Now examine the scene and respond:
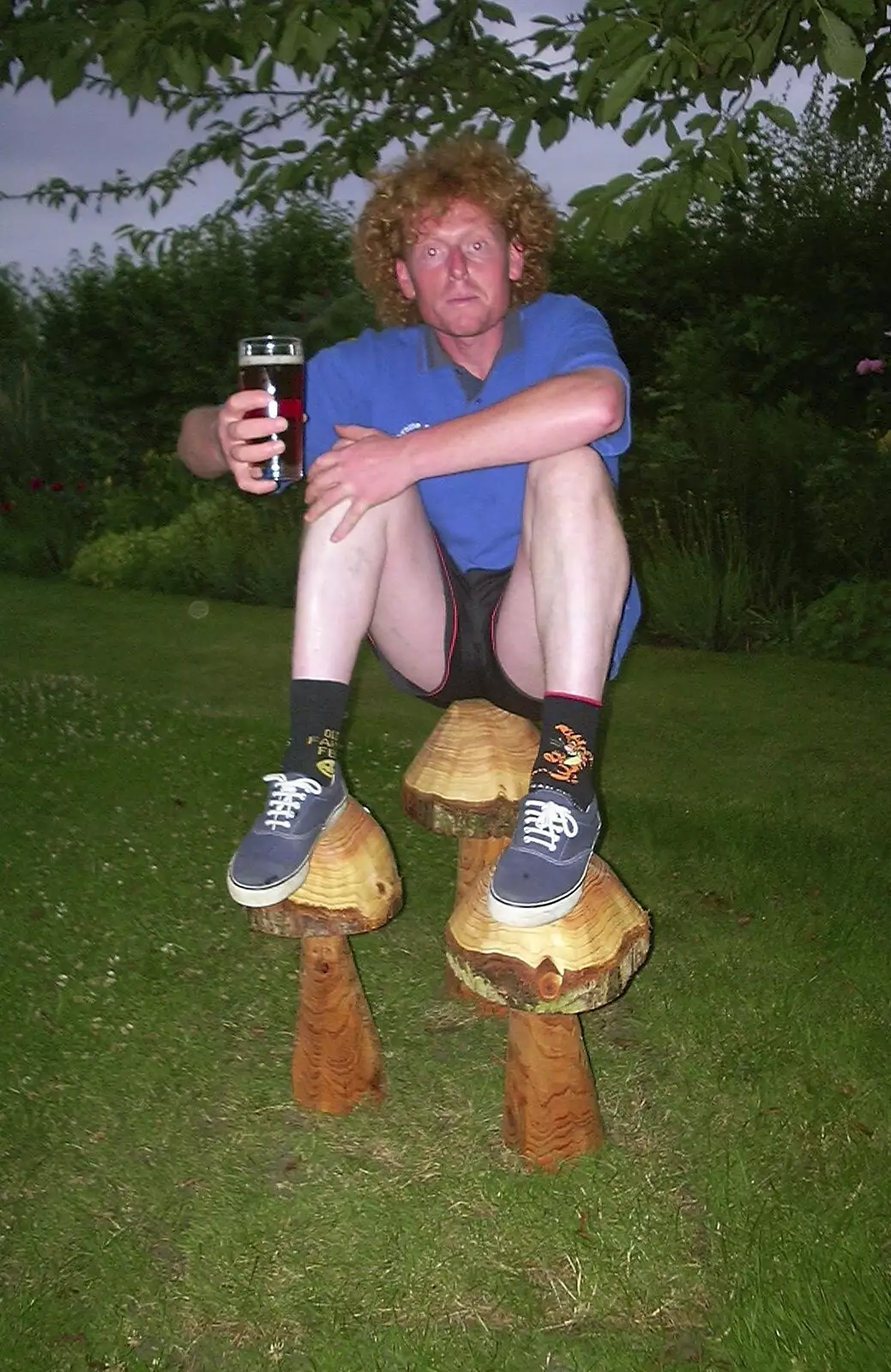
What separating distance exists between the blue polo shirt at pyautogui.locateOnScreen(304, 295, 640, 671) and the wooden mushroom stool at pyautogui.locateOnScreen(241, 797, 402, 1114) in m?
0.60

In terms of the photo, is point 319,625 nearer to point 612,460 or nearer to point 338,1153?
point 612,460

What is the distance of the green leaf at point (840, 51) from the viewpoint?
2424mm

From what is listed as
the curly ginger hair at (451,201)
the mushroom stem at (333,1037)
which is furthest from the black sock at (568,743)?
the curly ginger hair at (451,201)

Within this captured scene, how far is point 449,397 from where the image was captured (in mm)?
2418

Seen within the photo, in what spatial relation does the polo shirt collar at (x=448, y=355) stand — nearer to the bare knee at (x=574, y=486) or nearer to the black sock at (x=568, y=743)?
the bare knee at (x=574, y=486)

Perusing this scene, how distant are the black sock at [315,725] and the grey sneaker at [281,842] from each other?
0.02m

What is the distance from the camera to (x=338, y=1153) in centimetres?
224

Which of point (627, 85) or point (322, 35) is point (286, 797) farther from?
point (322, 35)

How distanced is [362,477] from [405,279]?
0.63m

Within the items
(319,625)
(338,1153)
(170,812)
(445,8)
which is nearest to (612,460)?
(319,625)

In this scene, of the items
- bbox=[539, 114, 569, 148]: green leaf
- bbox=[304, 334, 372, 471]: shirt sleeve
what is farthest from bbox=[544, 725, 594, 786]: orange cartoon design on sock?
bbox=[539, 114, 569, 148]: green leaf

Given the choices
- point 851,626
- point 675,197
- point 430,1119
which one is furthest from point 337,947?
point 851,626

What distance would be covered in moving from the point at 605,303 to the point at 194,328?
Answer: 125 inches

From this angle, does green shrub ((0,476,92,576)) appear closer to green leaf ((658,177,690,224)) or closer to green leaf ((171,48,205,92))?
green leaf ((171,48,205,92))
